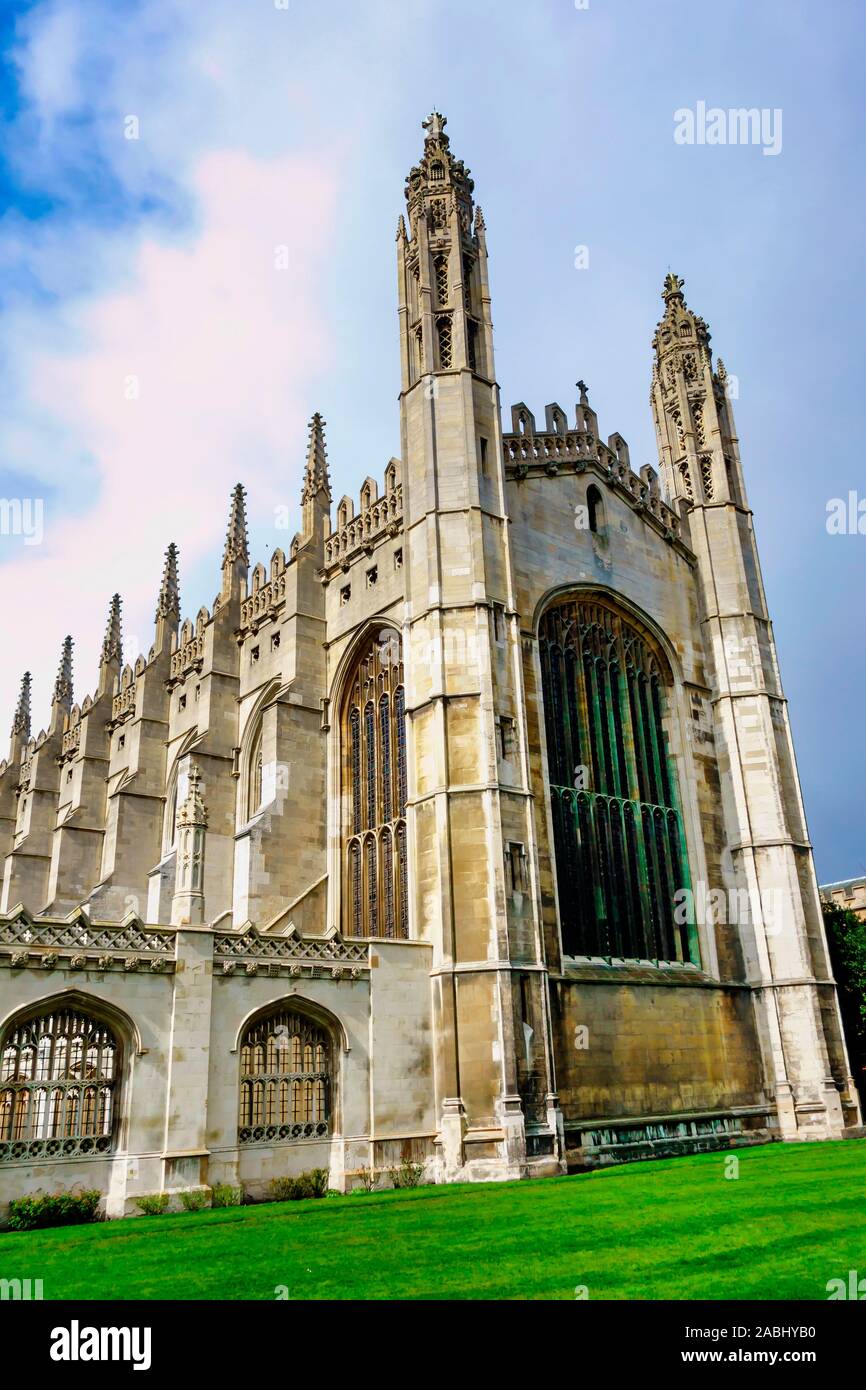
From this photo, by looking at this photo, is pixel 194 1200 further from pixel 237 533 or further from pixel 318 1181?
pixel 237 533

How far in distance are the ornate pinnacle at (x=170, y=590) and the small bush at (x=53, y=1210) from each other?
89.9ft

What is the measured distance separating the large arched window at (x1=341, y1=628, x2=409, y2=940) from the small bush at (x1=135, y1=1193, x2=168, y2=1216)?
354 inches

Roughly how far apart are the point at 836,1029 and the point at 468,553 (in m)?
15.7

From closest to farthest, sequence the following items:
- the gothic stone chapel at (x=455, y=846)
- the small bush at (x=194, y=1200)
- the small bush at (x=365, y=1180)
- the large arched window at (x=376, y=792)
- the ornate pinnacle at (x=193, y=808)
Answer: the small bush at (x=194, y=1200) < the gothic stone chapel at (x=455, y=846) < the small bush at (x=365, y=1180) < the ornate pinnacle at (x=193, y=808) < the large arched window at (x=376, y=792)

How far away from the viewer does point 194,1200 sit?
672 inches

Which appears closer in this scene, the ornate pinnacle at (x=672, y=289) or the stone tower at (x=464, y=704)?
the stone tower at (x=464, y=704)

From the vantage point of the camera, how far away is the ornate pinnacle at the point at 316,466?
3281cm

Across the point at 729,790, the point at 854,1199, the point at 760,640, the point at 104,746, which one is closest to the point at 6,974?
the point at 854,1199

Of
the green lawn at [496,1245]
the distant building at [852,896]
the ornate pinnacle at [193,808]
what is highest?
the distant building at [852,896]

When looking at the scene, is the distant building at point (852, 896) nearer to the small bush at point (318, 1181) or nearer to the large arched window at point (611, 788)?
the large arched window at point (611, 788)

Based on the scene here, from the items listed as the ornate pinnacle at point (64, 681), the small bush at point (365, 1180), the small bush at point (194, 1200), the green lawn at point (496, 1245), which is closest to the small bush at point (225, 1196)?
the small bush at point (194, 1200)

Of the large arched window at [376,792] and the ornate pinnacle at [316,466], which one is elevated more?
the ornate pinnacle at [316,466]
